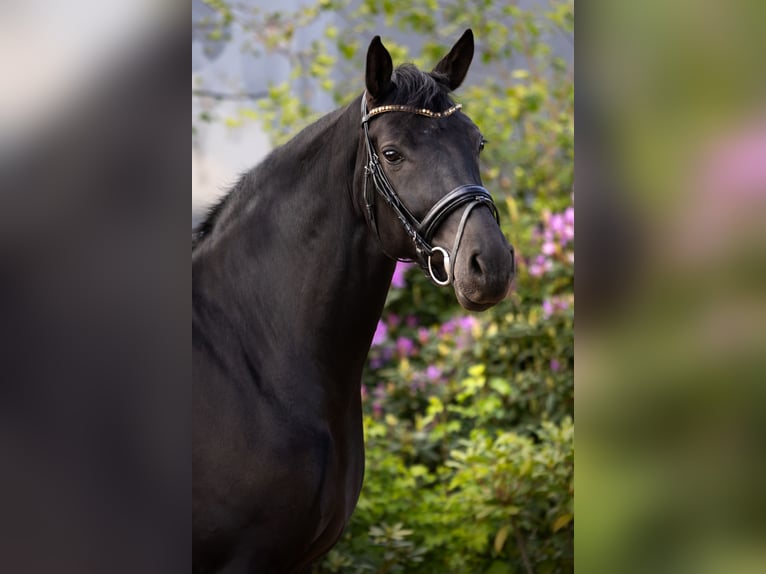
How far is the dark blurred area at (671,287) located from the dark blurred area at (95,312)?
414mm

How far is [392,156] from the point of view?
2020 mm

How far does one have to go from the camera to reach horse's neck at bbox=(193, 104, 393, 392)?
2.13 m

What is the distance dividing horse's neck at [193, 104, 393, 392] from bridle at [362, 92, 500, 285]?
63mm

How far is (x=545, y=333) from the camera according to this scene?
169 inches

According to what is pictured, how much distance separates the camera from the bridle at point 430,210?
193 centimetres

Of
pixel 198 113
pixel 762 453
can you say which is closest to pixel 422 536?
pixel 198 113

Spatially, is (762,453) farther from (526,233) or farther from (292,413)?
(526,233)

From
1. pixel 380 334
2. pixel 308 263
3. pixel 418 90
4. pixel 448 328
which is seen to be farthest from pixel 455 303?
pixel 418 90

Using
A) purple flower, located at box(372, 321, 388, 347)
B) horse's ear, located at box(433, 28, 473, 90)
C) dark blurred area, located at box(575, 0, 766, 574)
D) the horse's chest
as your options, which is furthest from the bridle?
purple flower, located at box(372, 321, 388, 347)

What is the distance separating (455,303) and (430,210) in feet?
9.33

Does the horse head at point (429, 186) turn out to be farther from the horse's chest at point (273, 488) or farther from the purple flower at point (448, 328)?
the purple flower at point (448, 328)

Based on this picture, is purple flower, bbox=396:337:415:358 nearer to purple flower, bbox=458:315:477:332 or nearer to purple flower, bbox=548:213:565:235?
purple flower, bbox=458:315:477:332

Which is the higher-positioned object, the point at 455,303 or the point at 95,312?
the point at 455,303

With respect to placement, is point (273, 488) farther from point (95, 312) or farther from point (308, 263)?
point (95, 312)
